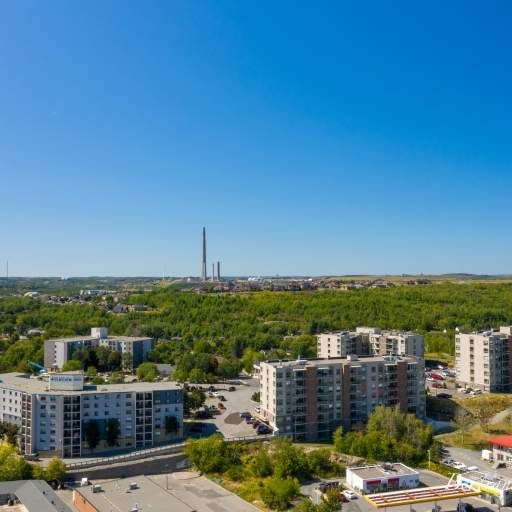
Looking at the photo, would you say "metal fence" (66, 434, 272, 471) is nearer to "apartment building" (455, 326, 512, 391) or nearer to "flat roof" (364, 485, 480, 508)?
"flat roof" (364, 485, 480, 508)

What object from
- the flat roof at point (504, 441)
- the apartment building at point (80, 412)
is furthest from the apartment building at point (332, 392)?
the flat roof at point (504, 441)

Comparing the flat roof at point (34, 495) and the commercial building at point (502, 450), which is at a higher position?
the flat roof at point (34, 495)

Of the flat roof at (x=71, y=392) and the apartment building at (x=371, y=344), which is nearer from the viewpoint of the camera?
the flat roof at (x=71, y=392)

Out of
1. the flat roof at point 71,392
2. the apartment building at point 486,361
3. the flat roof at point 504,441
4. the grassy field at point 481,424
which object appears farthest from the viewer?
the apartment building at point 486,361

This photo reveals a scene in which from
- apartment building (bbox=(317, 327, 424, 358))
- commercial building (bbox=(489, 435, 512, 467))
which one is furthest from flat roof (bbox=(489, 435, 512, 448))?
apartment building (bbox=(317, 327, 424, 358))

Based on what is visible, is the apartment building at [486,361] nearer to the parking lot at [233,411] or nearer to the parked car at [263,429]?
the parking lot at [233,411]

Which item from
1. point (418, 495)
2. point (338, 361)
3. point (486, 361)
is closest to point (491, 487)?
point (418, 495)
